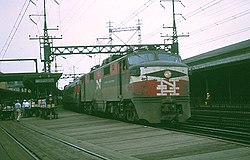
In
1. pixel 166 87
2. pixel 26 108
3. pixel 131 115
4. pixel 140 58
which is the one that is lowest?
pixel 131 115

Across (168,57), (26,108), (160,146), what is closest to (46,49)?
(26,108)

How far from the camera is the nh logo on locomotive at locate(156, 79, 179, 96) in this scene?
16.9 m

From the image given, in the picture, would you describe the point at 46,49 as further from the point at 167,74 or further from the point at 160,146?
the point at 160,146

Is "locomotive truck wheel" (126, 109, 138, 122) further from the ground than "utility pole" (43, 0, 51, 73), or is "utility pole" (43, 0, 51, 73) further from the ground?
"utility pole" (43, 0, 51, 73)

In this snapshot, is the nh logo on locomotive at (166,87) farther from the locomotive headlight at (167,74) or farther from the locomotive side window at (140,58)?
the locomotive side window at (140,58)

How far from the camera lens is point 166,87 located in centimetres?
1703

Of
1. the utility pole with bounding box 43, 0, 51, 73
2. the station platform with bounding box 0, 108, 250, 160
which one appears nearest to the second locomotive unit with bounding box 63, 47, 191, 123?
the station platform with bounding box 0, 108, 250, 160

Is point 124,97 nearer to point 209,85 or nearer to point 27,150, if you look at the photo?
point 27,150

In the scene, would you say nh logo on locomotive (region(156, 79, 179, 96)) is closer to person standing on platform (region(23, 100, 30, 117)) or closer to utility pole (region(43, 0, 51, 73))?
person standing on platform (region(23, 100, 30, 117))

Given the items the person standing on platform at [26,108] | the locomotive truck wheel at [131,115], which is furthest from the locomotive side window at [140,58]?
the person standing on platform at [26,108]

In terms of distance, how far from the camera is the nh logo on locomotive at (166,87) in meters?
16.9

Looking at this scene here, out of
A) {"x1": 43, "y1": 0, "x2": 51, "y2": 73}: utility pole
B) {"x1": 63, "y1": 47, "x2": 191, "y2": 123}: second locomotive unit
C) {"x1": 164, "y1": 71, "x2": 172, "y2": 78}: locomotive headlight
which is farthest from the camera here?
{"x1": 43, "y1": 0, "x2": 51, "y2": 73}: utility pole

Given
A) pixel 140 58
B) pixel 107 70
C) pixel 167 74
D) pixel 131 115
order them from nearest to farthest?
pixel 167 74 → pixel 140 58 → pixel 131 115 → pixel 107 70

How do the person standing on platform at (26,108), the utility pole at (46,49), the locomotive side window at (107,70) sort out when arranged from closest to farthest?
1. the locomotive side window at (107,70)
2. the person standing on platform at (26,108)
3. the utility pole at (46,49)
